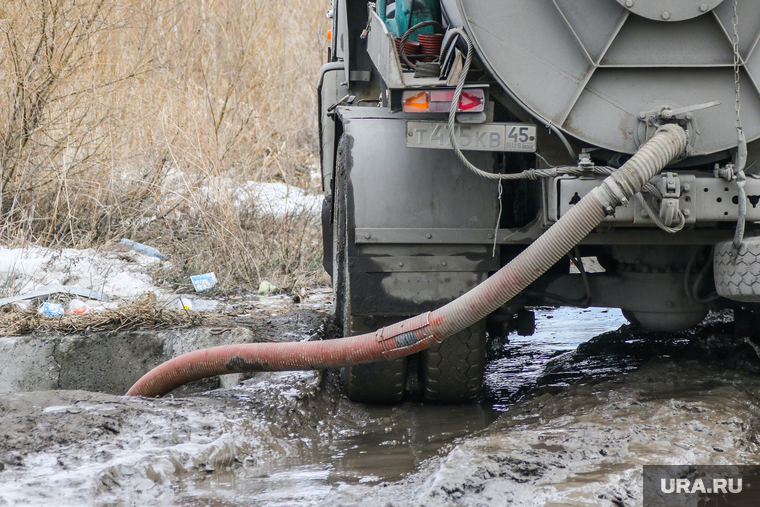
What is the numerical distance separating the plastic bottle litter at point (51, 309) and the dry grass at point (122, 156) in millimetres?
→ 1053

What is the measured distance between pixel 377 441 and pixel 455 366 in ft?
1.52

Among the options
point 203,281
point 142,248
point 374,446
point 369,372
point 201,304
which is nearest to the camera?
point 374,446

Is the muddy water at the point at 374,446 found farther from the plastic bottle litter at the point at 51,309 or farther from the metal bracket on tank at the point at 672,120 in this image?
the plastic bottle litter at the point at 51,309

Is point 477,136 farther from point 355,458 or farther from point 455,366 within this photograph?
point 355,458

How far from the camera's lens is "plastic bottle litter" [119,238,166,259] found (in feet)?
18.0

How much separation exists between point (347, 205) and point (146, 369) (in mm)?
1692

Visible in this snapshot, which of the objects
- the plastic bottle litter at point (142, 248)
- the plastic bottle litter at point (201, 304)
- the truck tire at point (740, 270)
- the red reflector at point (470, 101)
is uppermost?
the red reflector at point (470, 101)

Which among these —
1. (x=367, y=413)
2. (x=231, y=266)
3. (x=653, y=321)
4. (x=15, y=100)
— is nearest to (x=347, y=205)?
(x=367, y=413)

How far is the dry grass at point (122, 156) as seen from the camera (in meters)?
5.36

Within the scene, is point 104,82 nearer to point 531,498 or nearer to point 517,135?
point 517,135

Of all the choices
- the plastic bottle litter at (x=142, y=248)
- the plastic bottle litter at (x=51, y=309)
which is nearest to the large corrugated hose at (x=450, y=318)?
the plastic bottle litter at (x=51, y=309)

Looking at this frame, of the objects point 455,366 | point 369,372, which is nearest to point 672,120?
point 455,366

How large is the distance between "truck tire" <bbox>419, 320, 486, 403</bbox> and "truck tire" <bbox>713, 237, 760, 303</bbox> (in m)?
0.89

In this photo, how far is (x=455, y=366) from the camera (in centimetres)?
289
